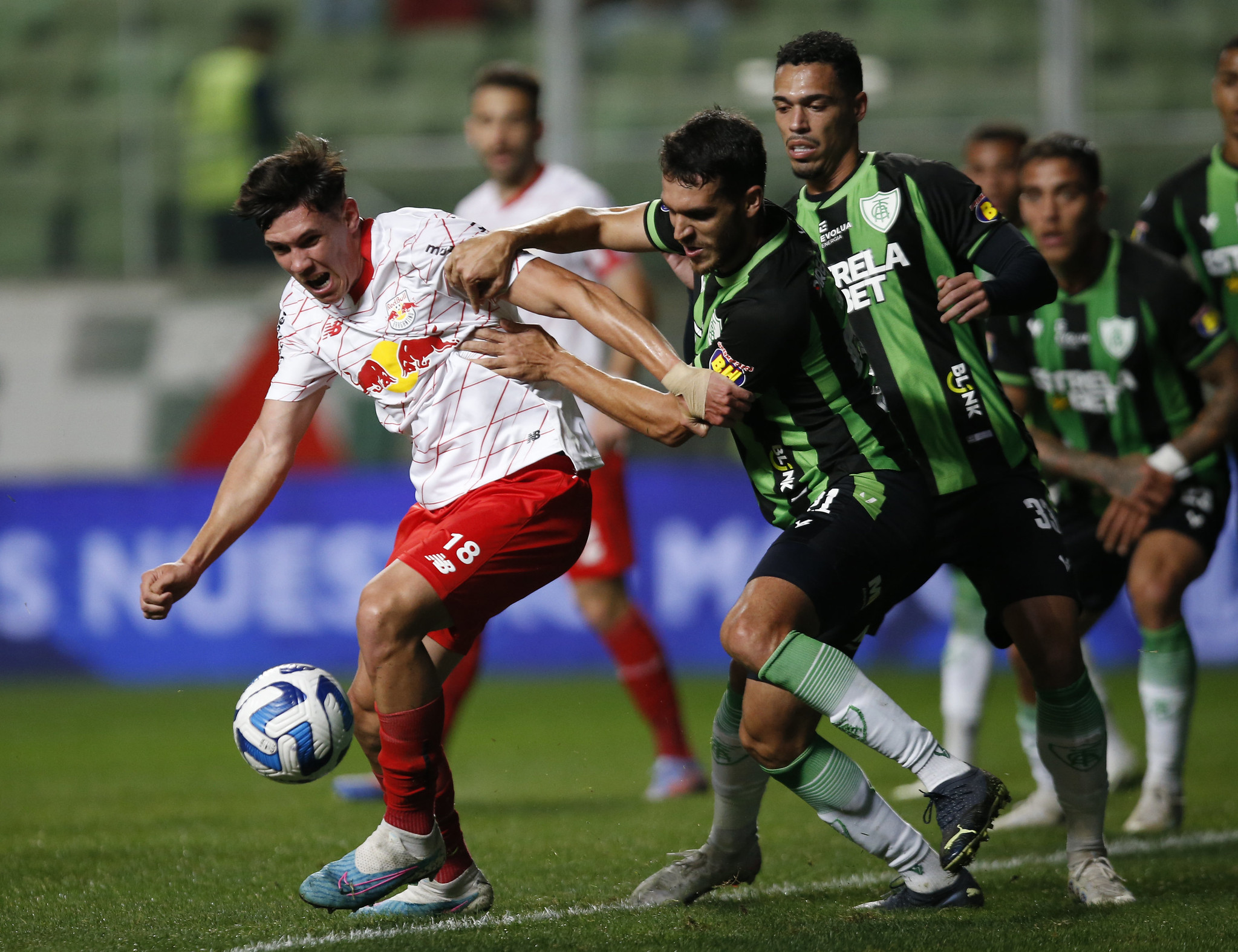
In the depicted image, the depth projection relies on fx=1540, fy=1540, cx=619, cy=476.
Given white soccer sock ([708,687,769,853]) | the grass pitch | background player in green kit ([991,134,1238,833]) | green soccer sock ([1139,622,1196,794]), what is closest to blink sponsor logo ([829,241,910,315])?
white soccer sock ([708,687,769,853])

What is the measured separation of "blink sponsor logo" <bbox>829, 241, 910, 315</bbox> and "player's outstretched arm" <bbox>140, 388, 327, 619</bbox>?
1520 millimetres

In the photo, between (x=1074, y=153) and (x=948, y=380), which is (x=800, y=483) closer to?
(x=948, y=380)

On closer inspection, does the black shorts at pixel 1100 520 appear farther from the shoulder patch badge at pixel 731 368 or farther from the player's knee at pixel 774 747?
the shoulder patch badge at pixel 731 368

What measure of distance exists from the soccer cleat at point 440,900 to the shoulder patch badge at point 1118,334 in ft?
9.57

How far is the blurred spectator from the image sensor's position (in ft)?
40.8

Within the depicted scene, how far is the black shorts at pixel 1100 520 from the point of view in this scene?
5.46 metres

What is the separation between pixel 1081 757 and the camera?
4.33 m

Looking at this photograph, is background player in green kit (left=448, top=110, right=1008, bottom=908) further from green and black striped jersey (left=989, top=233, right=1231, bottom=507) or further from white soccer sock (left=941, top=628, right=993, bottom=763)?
white soccer sock (left=941, top=628, right=993, bottom=763)

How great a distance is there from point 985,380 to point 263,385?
8047 millimetres

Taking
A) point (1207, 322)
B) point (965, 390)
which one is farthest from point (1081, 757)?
point (1207, 322)

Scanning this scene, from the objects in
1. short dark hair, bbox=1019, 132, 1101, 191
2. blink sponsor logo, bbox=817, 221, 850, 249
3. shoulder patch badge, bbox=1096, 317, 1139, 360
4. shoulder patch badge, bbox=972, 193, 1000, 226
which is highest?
short dark hair, bbox=1019, 132, 1101, 191

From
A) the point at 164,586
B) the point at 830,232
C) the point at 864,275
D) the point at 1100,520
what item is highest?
the point at 830,232

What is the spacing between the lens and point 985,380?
4.39 metres

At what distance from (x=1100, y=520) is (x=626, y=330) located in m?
2.48
